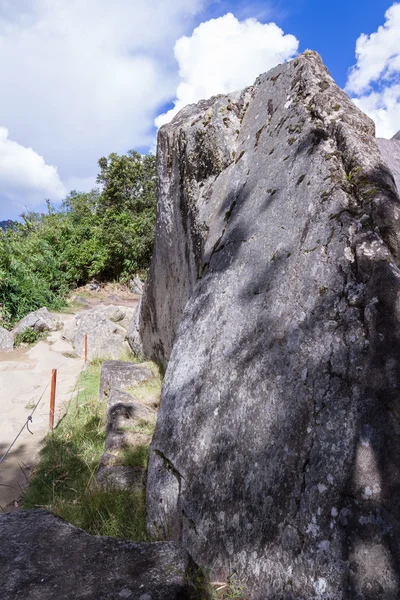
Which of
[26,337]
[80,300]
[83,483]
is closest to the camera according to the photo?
[83,483]

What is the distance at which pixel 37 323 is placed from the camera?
36.8 ft

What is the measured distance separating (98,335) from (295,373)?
8.30 m

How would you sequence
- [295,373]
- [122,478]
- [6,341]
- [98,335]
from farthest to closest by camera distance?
1. [6,341]
2. [98,335]
3. [122,478]
4. [295,373]

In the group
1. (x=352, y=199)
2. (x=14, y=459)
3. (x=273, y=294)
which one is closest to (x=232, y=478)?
(x=273, y=294)

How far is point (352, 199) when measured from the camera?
2.44 meters

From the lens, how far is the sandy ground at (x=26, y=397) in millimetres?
4738

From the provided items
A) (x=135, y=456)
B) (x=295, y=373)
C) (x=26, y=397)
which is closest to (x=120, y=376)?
(x=135, y=456)

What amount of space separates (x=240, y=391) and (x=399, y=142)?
4.32m

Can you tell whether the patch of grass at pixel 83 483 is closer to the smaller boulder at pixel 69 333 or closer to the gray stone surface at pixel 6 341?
the smaller boulder at pixel 69 333

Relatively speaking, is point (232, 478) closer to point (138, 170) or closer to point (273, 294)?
point (273, 294)

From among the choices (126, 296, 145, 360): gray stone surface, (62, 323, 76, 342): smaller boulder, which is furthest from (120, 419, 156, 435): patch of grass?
(62, 323, 76, 342): smaller boulder

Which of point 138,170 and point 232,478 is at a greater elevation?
point 138,170

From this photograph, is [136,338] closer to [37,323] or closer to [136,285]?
[37,323]

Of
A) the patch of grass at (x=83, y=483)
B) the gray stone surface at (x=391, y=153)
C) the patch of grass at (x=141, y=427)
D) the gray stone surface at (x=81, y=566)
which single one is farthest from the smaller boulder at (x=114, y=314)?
the gray stone surface at (x=81, y=566)
